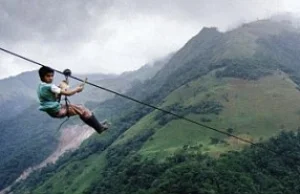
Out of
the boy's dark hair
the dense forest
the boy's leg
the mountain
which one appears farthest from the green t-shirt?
the mountain

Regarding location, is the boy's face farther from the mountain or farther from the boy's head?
the mountain

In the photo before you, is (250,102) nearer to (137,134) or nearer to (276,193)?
(137,134)

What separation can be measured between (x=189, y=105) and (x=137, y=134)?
923 inches

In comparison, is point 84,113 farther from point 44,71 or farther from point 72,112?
point 44,71

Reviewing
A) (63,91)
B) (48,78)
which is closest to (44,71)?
(48,78)

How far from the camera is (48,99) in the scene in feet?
46.1

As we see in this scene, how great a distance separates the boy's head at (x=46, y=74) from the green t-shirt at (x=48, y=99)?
15 cm

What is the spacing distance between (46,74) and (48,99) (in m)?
0.75

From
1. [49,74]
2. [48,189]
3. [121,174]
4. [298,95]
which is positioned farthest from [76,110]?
[298,95]

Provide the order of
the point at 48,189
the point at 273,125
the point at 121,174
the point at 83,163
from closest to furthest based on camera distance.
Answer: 1. the point at 121,174
2. the point at 273,125
3. the point at 48,189
4. the point at 83,163

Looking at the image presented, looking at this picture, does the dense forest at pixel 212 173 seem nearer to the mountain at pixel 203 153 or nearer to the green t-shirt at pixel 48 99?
the mountain at pixel 203 153

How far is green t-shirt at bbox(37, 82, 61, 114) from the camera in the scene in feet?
45.7

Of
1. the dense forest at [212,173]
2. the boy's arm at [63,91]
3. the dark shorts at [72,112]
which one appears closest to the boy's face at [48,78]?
the boy's arm at [63,91]

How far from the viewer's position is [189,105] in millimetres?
188250
